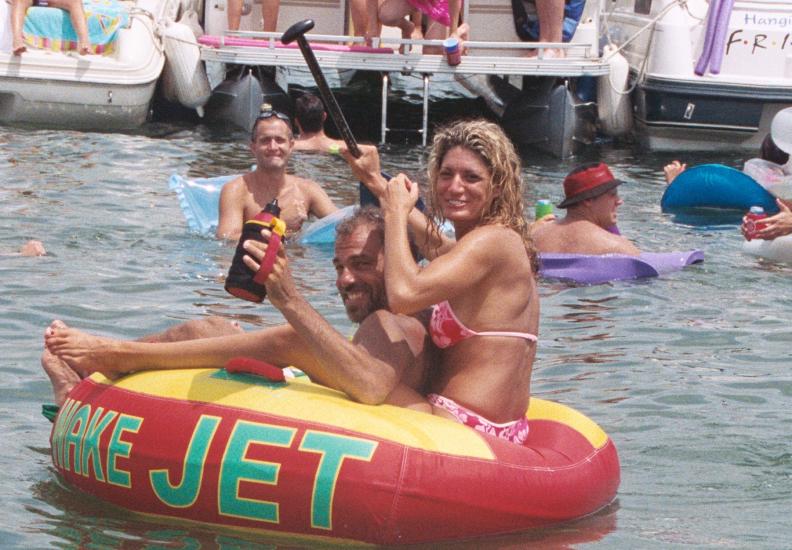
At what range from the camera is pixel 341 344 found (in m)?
4.61

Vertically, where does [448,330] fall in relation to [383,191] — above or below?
below

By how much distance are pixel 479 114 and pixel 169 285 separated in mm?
8092

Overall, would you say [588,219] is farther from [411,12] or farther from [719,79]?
[411,12]

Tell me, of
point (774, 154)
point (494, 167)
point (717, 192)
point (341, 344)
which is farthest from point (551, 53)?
point (341, 344)

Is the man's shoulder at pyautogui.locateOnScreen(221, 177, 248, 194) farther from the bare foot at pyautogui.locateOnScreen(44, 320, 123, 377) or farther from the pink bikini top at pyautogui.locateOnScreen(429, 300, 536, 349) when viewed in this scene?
the pink bikini top at pyautogui.locateOnScreen(429, 300, 536, 349)

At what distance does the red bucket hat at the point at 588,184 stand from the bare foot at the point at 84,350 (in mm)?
4075

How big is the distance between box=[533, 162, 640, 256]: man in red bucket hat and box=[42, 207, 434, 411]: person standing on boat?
3.85 meters

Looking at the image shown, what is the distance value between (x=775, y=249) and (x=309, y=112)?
4594mm

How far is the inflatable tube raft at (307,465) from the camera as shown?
4.48 metres

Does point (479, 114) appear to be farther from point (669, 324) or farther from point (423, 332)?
point (423, 332)

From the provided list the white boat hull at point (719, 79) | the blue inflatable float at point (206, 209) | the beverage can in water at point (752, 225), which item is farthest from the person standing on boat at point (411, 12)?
the beverage can in water at point (752, 225)

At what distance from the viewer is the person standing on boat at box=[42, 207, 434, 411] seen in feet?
15.0

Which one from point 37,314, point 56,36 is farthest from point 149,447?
point 56,36

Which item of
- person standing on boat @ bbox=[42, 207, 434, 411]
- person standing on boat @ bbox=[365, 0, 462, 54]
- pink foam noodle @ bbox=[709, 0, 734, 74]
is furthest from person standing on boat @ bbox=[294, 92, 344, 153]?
person standing on boat @ bbox=[42, 207, 434, 411]
